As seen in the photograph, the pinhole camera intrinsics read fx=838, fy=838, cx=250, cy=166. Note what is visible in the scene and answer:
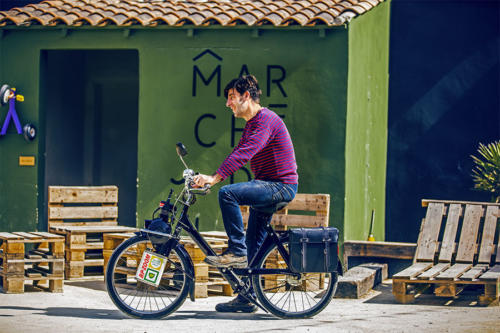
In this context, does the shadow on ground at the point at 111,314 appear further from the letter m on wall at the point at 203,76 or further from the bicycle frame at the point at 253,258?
the letter m on wall at the point at 203,76

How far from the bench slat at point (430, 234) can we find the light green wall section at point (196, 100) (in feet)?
4.75

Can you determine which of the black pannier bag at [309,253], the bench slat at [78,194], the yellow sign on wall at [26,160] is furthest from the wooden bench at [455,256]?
the yellow sign on wall at [26,160]

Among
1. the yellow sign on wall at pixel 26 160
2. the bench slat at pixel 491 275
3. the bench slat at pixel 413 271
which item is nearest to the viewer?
the bench slat at pixel 491 275

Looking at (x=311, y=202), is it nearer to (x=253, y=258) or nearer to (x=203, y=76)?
(x=253, y=258)

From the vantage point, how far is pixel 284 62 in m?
11.2

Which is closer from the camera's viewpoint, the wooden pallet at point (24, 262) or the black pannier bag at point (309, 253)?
the black pannier bag at point (309, 253)

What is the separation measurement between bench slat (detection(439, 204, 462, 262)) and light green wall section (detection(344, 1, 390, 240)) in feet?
5.35

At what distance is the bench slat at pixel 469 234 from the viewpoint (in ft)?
30.6

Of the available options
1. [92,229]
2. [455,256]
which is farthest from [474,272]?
[92,229]

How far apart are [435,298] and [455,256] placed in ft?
3.20

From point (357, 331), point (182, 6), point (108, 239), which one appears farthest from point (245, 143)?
point (182, 6)

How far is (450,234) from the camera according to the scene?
9594 mm

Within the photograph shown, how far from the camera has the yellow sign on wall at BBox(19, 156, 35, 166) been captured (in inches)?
461

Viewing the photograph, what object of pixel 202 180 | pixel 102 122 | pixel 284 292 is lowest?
pixel 284 292
